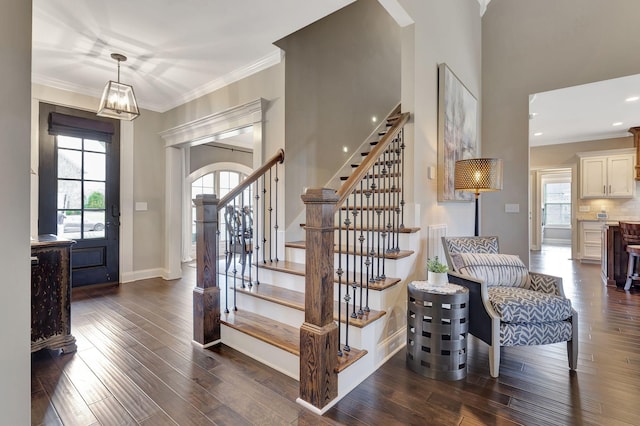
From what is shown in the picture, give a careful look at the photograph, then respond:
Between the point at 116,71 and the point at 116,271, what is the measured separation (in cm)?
285

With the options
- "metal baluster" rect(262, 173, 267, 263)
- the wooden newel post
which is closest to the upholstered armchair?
the wooden newel post

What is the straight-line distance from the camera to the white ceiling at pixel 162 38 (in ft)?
8.62

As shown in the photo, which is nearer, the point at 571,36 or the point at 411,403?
the point at 411,403

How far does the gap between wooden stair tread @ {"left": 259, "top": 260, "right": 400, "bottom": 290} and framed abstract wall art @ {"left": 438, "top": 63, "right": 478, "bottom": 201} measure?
51.2 inches

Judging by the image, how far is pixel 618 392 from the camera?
6.14 ft

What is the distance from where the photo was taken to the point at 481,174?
2.92 meters

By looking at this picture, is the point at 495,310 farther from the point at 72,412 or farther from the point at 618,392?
the point at 72,412

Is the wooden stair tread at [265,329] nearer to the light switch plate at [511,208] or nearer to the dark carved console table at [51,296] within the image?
the dark carved console table at [51,296]

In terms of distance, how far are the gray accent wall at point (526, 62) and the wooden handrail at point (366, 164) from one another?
2621 mm

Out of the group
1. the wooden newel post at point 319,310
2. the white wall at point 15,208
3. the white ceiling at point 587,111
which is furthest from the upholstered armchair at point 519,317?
the white ceiling at point 587,111

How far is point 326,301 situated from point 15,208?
140 cm

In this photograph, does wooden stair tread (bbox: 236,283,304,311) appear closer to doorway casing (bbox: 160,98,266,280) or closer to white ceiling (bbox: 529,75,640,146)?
doorway casing (bbox: 160,98,266,280)

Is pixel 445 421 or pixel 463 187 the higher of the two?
pixel 463 187

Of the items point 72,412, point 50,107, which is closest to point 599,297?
point 72,412
